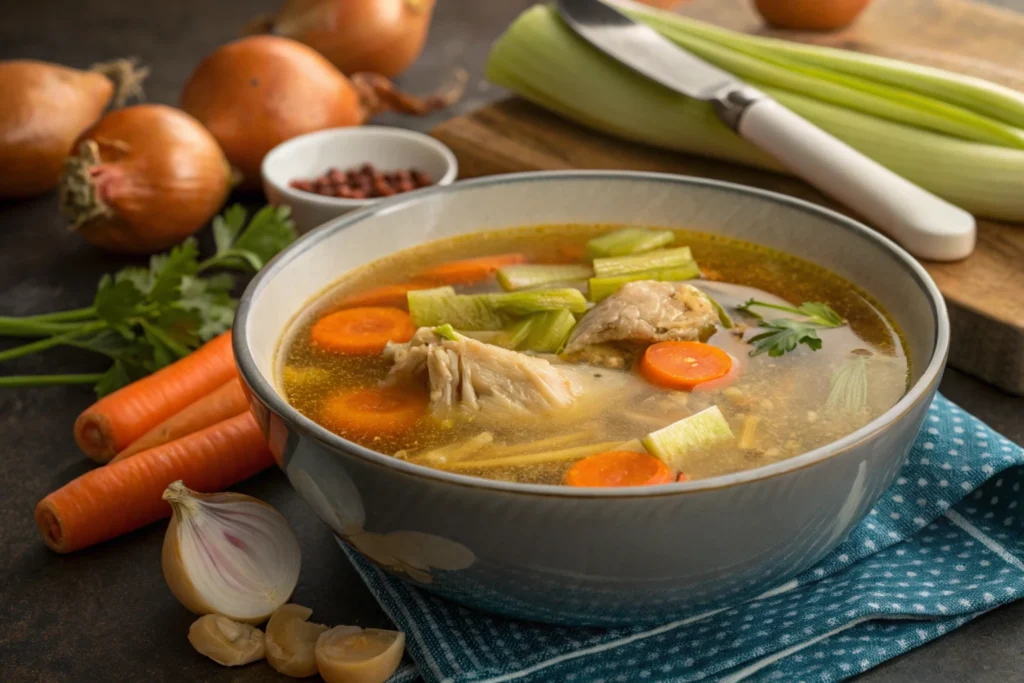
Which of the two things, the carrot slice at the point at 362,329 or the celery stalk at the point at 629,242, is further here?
the celery stalk at the point at 629,242

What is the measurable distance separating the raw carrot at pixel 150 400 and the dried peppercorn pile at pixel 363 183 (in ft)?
2.58

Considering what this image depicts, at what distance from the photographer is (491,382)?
2.05m

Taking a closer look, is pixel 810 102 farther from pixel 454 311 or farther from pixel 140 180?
pixel 140 180

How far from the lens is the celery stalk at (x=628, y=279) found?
2430 mm

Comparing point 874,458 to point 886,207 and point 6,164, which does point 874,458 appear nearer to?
point 886,207

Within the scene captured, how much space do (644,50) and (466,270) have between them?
1.40 meters

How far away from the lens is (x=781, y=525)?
5.43 feet

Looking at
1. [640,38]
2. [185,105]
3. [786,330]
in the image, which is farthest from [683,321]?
[185,105]

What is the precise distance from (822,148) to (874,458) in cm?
150

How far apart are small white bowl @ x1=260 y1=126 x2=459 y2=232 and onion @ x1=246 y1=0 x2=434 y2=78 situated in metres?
0.83

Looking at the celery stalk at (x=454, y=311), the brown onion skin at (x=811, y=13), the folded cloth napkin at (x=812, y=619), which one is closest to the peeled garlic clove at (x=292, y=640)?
the folded cloth napkin at (x=812, y=619)

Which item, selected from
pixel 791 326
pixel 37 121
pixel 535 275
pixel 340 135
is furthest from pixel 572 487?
pixel 37 121

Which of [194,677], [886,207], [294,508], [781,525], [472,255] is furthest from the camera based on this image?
[886,207]

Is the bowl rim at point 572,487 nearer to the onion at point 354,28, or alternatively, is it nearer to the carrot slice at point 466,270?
the carrot slice at point 466,270
